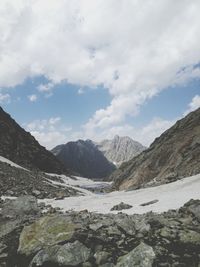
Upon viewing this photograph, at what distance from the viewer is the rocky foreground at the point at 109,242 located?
14508 mm

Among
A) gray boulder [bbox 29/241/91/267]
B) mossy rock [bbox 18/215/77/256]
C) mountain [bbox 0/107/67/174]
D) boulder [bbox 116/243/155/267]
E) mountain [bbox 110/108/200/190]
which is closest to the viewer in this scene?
boulder [bbox 116/243/155/267]

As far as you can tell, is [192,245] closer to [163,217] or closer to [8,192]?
[163,217]

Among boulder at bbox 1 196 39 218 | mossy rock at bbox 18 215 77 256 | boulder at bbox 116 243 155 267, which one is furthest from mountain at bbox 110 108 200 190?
boulder at bbox 116 243 155 267

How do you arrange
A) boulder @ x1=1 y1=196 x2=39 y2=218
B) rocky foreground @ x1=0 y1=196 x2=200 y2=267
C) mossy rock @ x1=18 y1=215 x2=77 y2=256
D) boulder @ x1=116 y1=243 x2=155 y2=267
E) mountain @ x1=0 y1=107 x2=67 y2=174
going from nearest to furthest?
boulder @ x1=116 y1=243 x2=155 y2=267
rocky foreground @ x1=0 y1=196 x2=200 y2=267
mossy rock @ x1=18 y1=215 x2=77 y2=256
boulder @ x1=1 y1=196 x2=39 y2=218
mountain @ x1=0 y1=107 x2=67 y2=174

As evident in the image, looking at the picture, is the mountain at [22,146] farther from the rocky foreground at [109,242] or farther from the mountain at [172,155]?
the rocky foreground at [109,242]

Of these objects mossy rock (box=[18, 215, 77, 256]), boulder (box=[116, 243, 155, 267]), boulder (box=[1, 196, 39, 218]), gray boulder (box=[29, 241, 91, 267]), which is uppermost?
boulder (box=[1, 196, 39, 218])

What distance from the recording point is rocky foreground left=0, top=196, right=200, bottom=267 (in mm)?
14508

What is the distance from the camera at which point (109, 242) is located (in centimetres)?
1612

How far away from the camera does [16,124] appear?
14325 centimetres

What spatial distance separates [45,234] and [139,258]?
196 inches

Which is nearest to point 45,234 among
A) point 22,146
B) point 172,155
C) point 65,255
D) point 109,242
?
point 65,255

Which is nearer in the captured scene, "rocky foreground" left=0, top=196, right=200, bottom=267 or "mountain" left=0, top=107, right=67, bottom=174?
"rocky foreground" left=0, top=196, right=200, bottom=267

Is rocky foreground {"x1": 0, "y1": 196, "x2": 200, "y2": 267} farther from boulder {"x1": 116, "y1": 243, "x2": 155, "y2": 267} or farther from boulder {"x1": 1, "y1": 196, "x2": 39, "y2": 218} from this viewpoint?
boulder {"x1": 1, "y1": 196, "x2": 39, "y2": 218}

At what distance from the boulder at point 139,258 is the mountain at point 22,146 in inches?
4058
